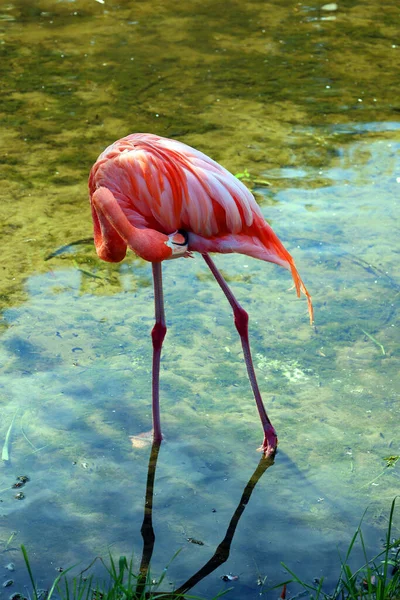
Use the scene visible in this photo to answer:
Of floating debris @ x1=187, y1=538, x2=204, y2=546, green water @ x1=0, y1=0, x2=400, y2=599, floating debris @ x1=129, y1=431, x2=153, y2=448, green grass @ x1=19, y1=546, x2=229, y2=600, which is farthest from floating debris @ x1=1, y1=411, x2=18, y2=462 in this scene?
floating debris @ x1=187, y1=538, x2=204, y2=546

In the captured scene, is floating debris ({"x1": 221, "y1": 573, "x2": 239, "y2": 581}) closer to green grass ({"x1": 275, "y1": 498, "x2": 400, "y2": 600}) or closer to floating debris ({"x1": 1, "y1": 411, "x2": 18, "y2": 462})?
green grass ({"x1": 275, "y1": 498, "x2": 400, "y2": 600})

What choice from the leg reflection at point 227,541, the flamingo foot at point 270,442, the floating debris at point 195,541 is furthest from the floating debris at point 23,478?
the flamingo foot at point 270,442

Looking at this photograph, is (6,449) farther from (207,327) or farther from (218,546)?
(207,327)

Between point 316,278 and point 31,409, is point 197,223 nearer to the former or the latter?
point 31,409

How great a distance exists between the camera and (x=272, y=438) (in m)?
3.20

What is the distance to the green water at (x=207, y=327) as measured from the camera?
292 cm

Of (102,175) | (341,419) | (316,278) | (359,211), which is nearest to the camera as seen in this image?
(102,175)

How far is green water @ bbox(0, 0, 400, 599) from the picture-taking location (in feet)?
9.59

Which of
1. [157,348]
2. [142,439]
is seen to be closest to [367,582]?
[142,439]

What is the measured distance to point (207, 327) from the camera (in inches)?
156

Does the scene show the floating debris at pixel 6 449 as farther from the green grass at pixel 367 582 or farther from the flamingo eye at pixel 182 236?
the green grass at pixel 367 582

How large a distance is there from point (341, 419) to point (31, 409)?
1241 mm

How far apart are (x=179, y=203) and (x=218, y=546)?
1.18 metres

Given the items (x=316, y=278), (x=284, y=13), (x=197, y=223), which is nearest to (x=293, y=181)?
(x=316, y=278)
